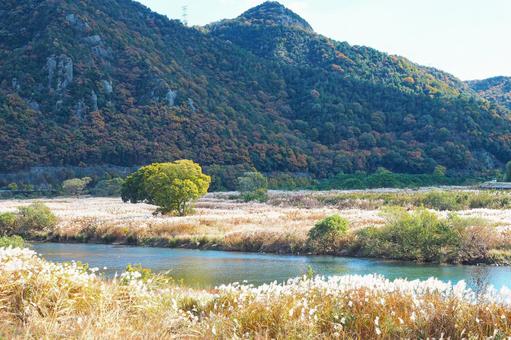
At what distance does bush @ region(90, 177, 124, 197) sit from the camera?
9406 cm

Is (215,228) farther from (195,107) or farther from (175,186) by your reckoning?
(195,107)

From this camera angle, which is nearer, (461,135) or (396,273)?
(396,273)

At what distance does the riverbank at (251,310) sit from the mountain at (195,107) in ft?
323

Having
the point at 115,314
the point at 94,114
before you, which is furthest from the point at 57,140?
the point at 115,314

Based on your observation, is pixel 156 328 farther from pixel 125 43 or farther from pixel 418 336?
pixel 125 43

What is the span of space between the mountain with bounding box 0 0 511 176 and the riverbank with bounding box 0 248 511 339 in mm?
98566

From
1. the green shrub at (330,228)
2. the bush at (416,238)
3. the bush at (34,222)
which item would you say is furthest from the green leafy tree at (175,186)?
the bush at (416,238)

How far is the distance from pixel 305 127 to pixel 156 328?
132m

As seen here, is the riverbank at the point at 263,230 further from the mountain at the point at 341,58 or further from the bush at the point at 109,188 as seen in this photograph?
the mountain at the point at 341,58

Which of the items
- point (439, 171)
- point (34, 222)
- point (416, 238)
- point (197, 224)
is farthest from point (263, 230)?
point (439, 171)

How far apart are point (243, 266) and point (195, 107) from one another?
10496 centimetres

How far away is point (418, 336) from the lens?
8711 mm

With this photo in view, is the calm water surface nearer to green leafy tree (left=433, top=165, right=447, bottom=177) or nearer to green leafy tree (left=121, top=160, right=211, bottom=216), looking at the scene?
green leafy tree (left=121, top=160, right=211, bottom=216)

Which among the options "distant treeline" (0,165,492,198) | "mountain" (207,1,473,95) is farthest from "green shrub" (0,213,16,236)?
"mountain" (207,1,473,95)
